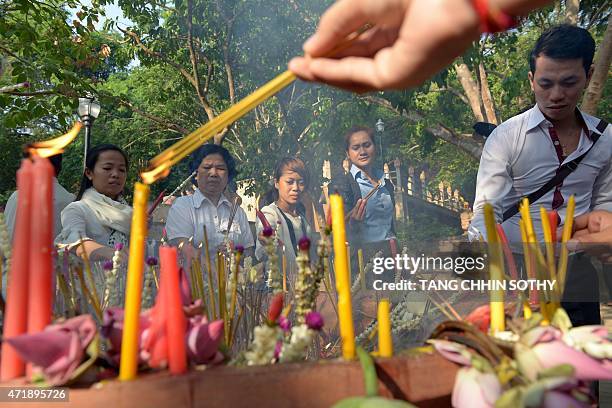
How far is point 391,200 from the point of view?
4121 millimetres

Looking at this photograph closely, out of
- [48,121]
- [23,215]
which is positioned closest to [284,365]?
[23,215]

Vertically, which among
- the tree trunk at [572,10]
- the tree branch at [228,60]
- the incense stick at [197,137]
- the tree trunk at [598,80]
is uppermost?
the tree branch at [228,60]

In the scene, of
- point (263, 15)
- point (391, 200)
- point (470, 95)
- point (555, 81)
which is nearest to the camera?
point (555, 81)

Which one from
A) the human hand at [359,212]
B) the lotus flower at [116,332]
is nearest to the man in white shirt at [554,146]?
the lotus flower at [116,332]

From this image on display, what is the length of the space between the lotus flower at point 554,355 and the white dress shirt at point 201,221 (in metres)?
2.70

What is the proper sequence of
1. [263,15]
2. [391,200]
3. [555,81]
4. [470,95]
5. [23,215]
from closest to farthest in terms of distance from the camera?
[23,215], [555,81], [391,200], [470,95], [263,15]

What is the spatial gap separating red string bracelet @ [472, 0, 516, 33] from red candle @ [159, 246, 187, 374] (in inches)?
17.7

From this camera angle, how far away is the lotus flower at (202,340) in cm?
71

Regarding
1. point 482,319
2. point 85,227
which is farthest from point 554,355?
point 85,227

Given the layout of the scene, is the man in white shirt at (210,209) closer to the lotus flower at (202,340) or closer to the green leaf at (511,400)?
the lotus flower at (202,340)

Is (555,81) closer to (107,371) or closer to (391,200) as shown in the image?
(107,371)

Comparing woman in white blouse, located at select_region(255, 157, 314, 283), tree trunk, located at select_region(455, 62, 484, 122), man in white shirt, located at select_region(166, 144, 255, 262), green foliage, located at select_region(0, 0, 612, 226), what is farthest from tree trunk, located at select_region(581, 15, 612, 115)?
man in white shirt, located at select_region(166, 144, 255, 262)

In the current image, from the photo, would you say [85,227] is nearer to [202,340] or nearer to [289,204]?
[289,204]

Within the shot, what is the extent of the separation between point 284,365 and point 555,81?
5.46 ft
